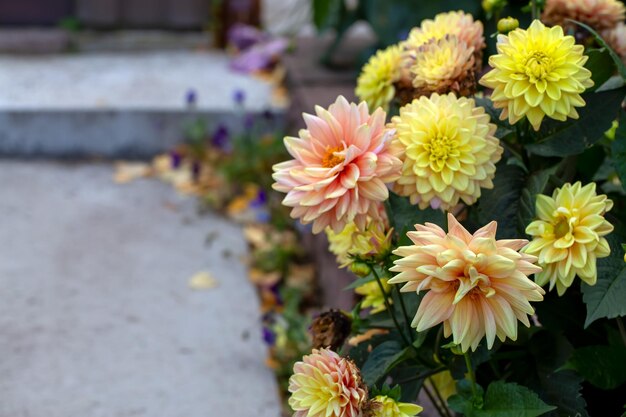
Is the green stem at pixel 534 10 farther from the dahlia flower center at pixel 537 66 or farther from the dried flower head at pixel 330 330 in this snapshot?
the dried flower head at pixel 330 330

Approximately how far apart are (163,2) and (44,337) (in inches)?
103

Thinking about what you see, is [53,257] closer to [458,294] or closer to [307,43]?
[307,43]

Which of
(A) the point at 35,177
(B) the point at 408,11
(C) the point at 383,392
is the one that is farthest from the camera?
(A) the point at 35,177

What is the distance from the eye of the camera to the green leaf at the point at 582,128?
54.6 inches

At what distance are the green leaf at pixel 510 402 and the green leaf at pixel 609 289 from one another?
0.11 m

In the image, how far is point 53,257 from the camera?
2.94 meters

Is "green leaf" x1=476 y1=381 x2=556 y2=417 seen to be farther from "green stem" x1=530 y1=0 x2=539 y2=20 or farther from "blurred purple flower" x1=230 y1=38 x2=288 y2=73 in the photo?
"blurred purple flower" x1=230 y1=38 x2=288 y2=73

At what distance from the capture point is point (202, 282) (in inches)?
111

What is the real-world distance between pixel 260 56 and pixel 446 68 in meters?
2.85

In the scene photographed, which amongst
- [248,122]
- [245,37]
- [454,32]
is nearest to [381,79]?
[454,32]

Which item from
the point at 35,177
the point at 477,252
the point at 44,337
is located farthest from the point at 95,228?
the point at 477,252

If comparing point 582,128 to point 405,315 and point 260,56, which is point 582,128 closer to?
point 405,315

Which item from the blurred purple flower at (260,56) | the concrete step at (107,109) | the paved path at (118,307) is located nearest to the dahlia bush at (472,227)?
the paved path at (118,307)

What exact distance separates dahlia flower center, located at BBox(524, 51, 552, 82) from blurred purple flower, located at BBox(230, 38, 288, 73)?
289cm
